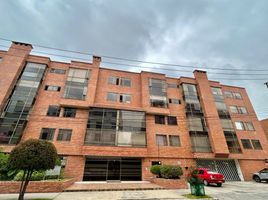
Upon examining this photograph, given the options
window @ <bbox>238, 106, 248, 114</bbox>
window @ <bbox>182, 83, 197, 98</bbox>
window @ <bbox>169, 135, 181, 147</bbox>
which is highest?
window @ <bbox>182, 83, 197, 98</bbox>

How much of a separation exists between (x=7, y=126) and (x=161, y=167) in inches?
717

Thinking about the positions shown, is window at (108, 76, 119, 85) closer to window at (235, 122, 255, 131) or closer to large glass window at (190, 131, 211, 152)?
large glass window at (190, 131, 211, 152)

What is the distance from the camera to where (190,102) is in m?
25.4

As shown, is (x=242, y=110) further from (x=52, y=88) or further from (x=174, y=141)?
(x=52, y=88)

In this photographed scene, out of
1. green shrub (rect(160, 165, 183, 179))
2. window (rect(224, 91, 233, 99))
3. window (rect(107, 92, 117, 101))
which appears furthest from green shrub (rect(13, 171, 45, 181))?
window (rect(224, 91, 233, 99))

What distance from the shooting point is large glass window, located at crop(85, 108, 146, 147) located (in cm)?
1952

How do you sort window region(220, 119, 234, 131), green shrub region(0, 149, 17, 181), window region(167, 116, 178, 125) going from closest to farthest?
green shrub region(0, 149, 17, 181) → window region(167, 116, 178, 125) → window region(220, 119, 234, 131)

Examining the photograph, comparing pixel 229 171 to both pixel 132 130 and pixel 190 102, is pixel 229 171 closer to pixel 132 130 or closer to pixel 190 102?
pixel 190 102

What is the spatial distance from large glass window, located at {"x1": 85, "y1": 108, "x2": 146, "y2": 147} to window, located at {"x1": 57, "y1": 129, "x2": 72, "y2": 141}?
2.21 m

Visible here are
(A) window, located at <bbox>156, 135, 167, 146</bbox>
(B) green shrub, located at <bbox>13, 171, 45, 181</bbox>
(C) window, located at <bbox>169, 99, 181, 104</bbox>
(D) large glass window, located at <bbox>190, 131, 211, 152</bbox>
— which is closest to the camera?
(B) green shrub, located at <bbox>13, 171, 45, 181</bbox>

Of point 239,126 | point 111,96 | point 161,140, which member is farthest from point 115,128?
point 239,126

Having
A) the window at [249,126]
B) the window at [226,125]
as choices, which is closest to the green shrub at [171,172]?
the window at [226,125]

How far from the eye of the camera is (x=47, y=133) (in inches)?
749

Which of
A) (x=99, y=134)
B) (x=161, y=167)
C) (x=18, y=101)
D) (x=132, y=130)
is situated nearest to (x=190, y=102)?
(x=132, y=130)
